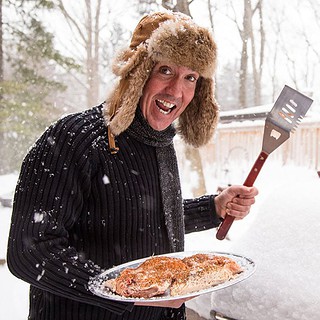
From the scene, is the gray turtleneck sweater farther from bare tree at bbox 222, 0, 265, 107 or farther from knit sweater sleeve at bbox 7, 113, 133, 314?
bare tree at bbox 222, 0, 265, 107

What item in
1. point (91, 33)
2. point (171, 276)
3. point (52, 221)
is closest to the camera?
point (52, 221)

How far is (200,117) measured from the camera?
1.86m

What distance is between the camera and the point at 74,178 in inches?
50.4

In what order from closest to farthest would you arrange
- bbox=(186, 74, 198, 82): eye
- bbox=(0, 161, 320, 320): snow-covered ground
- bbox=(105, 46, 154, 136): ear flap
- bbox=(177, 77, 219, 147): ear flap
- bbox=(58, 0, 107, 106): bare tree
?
bbox=(105, 46, 154, 136): ear flap, bbox=(186, 74, 198, 82): eye, bbox=(0, 161, 320, 320): snow-covered ground, bbox=(177, 77, 219, 147): ear flap, bbox=(58, 0, 107, 106): bare tree

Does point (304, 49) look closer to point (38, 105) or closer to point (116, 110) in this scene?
point (38, 105)

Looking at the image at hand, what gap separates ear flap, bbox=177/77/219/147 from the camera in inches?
71.9

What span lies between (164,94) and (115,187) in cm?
38

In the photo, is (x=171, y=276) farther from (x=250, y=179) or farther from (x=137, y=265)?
(x=250, y=179)

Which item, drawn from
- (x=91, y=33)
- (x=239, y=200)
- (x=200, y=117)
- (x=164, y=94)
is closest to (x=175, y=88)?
(x=164, y=94)

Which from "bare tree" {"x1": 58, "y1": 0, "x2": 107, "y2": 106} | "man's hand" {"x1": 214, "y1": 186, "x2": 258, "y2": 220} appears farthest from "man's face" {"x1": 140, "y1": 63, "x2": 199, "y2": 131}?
"bare tree" {"x1": 58, "y1": 0, "x2": 107, "y2": 106}

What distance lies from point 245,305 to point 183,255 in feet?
1.64

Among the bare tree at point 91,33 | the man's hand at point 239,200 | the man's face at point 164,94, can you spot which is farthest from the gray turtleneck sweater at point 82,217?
the bare tree at point 91,33

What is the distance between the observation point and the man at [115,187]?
1.22m

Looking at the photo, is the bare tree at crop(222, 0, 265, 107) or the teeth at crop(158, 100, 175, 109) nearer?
the teeth at crop(158, 100, 175, 109)
